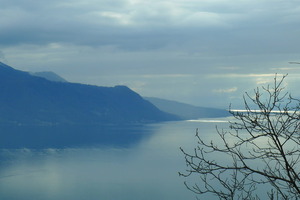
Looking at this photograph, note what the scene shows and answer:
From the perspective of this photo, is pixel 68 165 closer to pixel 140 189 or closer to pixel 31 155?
pixel 31 155

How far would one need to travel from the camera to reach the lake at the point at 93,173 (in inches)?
1689

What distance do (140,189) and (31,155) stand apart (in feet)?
130

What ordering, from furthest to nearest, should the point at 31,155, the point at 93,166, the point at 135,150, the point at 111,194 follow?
1. the point at 135,150
2. the point at 31,155
3. the point at 93,166
4. the point at 111,194

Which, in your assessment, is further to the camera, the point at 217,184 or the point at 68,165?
the point at 68,165

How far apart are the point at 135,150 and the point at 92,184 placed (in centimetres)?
3692

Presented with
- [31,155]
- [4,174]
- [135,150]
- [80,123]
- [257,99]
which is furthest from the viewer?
[80,123]

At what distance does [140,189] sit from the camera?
4481 cm

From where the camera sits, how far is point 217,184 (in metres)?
44.6

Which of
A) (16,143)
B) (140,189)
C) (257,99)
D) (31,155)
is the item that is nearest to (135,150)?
(31,155)

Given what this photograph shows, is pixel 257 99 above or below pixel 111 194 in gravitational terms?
above

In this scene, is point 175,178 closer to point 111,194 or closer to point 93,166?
point 111,194

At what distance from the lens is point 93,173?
5697 centimetres

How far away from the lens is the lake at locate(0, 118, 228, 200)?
42.9 meters

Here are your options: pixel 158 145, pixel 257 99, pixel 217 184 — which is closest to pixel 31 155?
pixel 158 145
